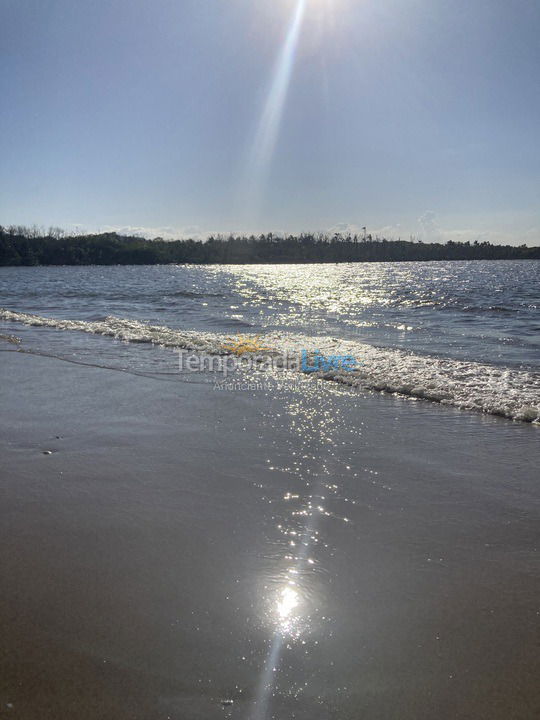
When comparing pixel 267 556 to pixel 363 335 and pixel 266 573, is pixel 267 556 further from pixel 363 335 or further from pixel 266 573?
pixel 363 335

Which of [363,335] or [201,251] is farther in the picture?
[201,251]

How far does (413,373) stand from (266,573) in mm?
5796

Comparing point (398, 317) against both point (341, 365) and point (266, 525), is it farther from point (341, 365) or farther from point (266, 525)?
point (266, 525)

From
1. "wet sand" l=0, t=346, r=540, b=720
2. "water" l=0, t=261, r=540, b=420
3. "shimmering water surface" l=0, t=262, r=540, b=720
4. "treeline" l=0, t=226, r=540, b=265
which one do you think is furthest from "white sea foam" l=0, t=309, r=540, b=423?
"treeline" l=0, t=226, r=540, b=265

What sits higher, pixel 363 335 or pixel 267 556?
pixel 363 335

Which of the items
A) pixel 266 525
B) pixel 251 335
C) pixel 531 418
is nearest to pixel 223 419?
pixel 266 525

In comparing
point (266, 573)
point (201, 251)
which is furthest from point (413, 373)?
point (201, 251)

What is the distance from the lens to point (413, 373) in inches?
306

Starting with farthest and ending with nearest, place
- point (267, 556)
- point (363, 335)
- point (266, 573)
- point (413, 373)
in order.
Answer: point (363, 335) → point (413, 373) → point (267, 556) → point (266, 573)

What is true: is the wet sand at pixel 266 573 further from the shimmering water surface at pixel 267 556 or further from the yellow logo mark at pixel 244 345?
the yellow logo mark at pixel 244 345

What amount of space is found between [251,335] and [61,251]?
126390 millimetres

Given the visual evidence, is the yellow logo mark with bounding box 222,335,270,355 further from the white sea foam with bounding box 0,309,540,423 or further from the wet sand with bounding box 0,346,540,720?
the wet sand with bounding box 0,346,540,720

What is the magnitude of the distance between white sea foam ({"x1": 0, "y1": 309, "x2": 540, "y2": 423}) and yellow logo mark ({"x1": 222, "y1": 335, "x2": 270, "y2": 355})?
20cm

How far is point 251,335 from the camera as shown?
12875 mm
